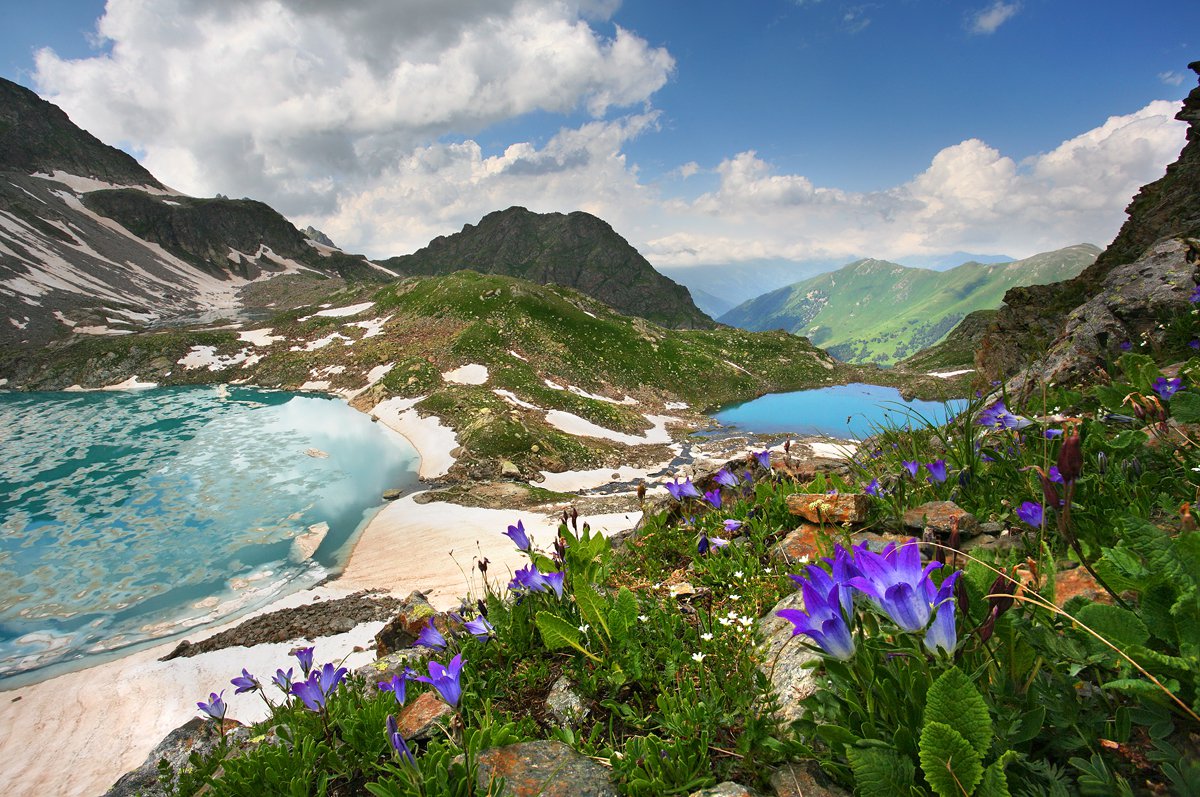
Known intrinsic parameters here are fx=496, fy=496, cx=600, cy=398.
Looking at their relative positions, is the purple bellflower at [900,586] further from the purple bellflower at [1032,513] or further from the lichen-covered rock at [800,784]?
the purple bellflower at [1032,513]

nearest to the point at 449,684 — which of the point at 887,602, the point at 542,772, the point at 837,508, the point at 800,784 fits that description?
the point at 542,772

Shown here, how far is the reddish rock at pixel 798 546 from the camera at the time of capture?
403 cm

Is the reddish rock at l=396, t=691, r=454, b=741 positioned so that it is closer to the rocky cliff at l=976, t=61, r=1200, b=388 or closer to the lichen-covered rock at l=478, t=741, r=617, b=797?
the lichen-covered rock at l=478, t=741, r=617, b=797

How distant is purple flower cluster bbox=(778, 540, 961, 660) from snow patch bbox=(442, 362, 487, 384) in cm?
4479

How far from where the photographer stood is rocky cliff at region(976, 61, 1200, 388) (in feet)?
21.6


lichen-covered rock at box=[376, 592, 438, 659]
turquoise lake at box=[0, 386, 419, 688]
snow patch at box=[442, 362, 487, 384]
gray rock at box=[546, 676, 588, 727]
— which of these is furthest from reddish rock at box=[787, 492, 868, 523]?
snow patch at box=[442, 362, 487, 384]

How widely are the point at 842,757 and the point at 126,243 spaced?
183 metres

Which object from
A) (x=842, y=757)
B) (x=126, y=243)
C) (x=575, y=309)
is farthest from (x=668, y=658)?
(x=126, y=243)

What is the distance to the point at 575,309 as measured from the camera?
67875 millimetres

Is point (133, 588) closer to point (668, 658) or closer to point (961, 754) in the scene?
point (668, 658)

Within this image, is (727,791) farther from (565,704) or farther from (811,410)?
(811,410)

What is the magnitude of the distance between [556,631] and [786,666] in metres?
1.43

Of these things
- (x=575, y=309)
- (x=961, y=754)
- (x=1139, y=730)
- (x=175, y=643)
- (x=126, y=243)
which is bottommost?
(x=175, y=643)

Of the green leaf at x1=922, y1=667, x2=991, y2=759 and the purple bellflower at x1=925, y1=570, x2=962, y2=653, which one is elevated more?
the purple bellflower at x1=925, y1=570, x2=962, y2=653
